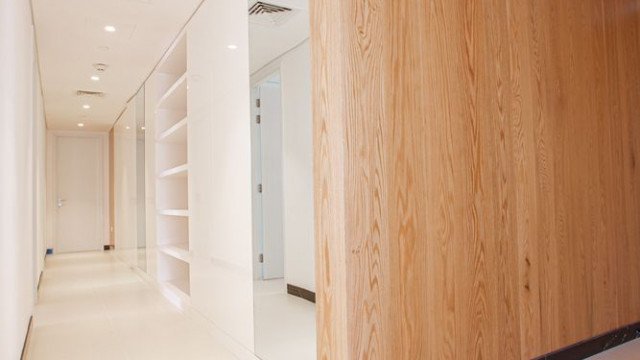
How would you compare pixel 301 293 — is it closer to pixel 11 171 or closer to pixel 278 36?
pixel 278 36

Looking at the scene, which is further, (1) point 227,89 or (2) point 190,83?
(2) point 190,83

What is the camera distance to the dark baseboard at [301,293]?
238 cm

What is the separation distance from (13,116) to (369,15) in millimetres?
2095

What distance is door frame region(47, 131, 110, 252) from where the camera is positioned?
9.59 meters

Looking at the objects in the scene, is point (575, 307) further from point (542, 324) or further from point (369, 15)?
point (369, 15)

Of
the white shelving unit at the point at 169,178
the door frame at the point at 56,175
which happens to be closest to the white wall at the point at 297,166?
the white shelving unit at the point at 169,178

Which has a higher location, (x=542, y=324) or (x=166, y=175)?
(x=166, y=175)

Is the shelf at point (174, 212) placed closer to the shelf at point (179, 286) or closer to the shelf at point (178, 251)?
the shelf at point (178, 251)

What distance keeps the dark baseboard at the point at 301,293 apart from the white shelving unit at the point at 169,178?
268 centimetres

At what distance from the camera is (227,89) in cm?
310

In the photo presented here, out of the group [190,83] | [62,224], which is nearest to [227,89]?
[190,83]

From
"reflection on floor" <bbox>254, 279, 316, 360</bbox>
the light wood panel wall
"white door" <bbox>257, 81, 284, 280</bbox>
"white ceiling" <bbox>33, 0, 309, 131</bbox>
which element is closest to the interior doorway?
"white door" <bbox>257, 81, 284, 280</bbox>

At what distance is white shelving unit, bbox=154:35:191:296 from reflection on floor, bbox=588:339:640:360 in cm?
406

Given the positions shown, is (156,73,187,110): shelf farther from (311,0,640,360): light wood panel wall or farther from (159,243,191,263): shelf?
(311,0,640,360): light wood panel wall
